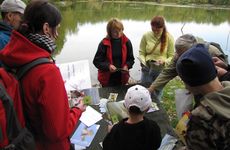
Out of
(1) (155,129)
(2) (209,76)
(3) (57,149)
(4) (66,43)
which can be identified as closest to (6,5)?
(3) (57,149)

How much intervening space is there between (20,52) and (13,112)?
355 mm

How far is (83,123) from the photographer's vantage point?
8.76 ft

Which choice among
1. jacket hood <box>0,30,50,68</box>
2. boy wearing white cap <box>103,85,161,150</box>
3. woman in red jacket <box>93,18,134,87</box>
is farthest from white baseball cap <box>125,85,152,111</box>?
woman in red jacket <box>93,18,134,87</box>

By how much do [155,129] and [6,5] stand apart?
169 centimetres

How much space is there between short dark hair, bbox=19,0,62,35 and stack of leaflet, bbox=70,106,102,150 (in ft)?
3.82

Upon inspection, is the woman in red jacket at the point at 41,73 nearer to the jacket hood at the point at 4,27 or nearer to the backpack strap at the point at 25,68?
the backpack strap at the point at 25,68

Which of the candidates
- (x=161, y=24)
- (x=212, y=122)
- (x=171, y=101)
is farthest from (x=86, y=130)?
(x=171, y=101)

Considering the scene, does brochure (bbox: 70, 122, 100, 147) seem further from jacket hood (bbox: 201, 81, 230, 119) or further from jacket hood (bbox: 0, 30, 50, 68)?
jacket hood (bbox: 201, 81, 230, 119)

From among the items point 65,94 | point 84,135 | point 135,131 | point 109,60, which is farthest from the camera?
point 109,60

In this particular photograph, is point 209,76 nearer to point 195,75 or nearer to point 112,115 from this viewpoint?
point 195,75

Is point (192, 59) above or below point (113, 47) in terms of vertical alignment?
above

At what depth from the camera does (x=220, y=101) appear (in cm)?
136

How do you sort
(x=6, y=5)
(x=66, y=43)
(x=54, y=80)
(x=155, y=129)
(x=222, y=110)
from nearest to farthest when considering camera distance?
(x=222, y=110), (x=54, y=80), (x=155, y=129), (x=6, y=5), (x=66, y=43)

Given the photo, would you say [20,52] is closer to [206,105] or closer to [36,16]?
[36,16]
